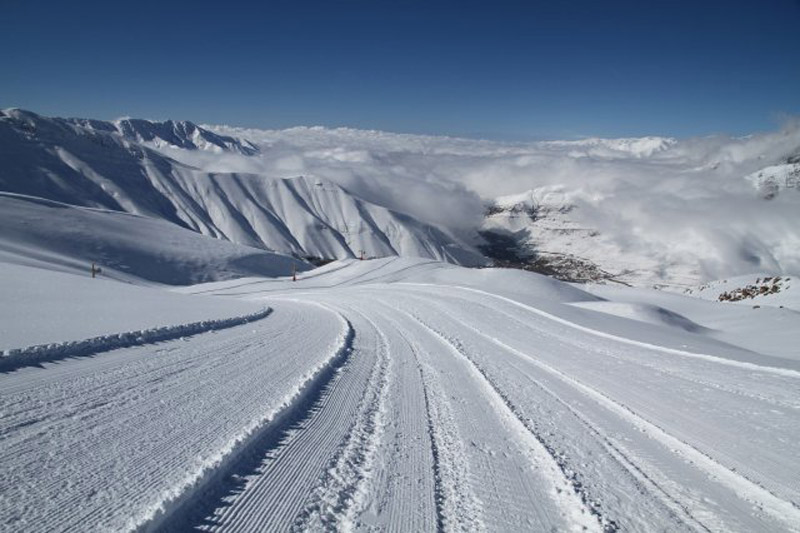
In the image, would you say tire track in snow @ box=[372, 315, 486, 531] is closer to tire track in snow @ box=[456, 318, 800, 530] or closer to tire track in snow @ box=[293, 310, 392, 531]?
tire track in snow @ box=[293, 310, 392, 531]

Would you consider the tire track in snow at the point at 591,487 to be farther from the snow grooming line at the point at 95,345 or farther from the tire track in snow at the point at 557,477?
the snow grooming line at the point at 95,345

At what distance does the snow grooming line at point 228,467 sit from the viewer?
9.30 feet

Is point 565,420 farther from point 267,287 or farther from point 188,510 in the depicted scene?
point 267,287

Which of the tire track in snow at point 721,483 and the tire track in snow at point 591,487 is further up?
the tire track in snow at point 591,487

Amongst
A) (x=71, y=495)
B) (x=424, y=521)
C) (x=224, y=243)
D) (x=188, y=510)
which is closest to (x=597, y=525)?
(x=424, y=521)

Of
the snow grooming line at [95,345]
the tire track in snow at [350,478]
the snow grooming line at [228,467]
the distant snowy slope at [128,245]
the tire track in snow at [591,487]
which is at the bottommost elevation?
the tire track in snow at [591,487]

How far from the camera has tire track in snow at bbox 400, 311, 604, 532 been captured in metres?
3.34

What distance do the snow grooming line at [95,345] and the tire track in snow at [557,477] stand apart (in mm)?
5640

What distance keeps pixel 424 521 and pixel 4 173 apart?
721ft

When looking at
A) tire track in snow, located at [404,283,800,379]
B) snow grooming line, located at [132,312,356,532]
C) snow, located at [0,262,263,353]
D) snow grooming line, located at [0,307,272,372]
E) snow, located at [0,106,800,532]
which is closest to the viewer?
snow grooming line, located at [132,312,356,532]

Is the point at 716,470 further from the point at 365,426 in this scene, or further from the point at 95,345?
the point at 95,345

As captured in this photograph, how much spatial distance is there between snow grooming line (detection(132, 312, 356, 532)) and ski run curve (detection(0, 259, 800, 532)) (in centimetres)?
2

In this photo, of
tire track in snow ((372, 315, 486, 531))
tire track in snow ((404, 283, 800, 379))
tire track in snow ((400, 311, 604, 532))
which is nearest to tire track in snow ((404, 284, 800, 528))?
tire track in snow ((400, 311, 604, 532))

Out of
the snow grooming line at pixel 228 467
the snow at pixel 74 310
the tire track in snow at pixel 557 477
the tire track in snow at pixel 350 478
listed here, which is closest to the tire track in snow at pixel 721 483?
the tire track in snow at pixel 557 477
